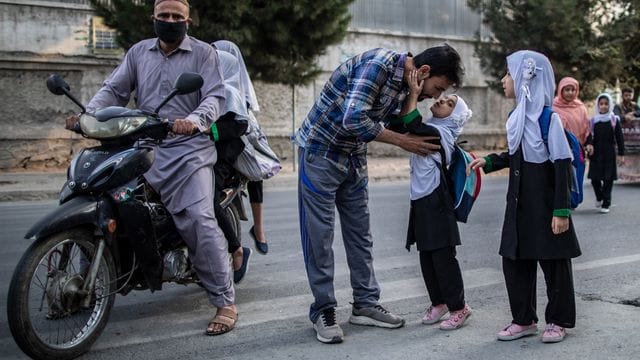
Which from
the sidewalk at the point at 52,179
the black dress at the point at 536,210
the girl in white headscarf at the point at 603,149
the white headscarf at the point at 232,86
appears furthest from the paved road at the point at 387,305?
the sidewalk at the point at 52,179

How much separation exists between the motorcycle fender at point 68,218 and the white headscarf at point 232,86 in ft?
4.03

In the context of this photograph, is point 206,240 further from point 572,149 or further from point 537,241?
point 572,149

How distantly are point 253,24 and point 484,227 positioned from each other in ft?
25.0

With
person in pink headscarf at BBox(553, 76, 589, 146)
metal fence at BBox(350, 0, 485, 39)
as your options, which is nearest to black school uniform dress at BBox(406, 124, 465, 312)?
person in pink headscarf at BBox(553, 76, 589, 146)

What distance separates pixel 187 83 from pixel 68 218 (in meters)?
0.90

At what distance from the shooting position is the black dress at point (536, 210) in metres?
4.40

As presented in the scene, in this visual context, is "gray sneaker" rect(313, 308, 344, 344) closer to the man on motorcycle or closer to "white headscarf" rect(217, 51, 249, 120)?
the man on motorcycle

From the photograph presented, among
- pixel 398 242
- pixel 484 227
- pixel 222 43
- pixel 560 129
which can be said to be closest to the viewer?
pixel 560 129

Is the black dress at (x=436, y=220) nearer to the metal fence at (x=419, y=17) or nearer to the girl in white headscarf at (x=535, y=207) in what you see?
the girl in white headscarf at (x=535, y=207)

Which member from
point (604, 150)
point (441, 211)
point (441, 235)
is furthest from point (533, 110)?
point (604, 150)

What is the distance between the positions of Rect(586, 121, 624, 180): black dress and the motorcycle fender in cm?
840

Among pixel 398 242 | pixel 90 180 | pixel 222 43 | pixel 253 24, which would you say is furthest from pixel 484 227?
pixel 253 24

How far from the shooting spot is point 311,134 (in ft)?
15.1

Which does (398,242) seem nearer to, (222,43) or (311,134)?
(222,43)
